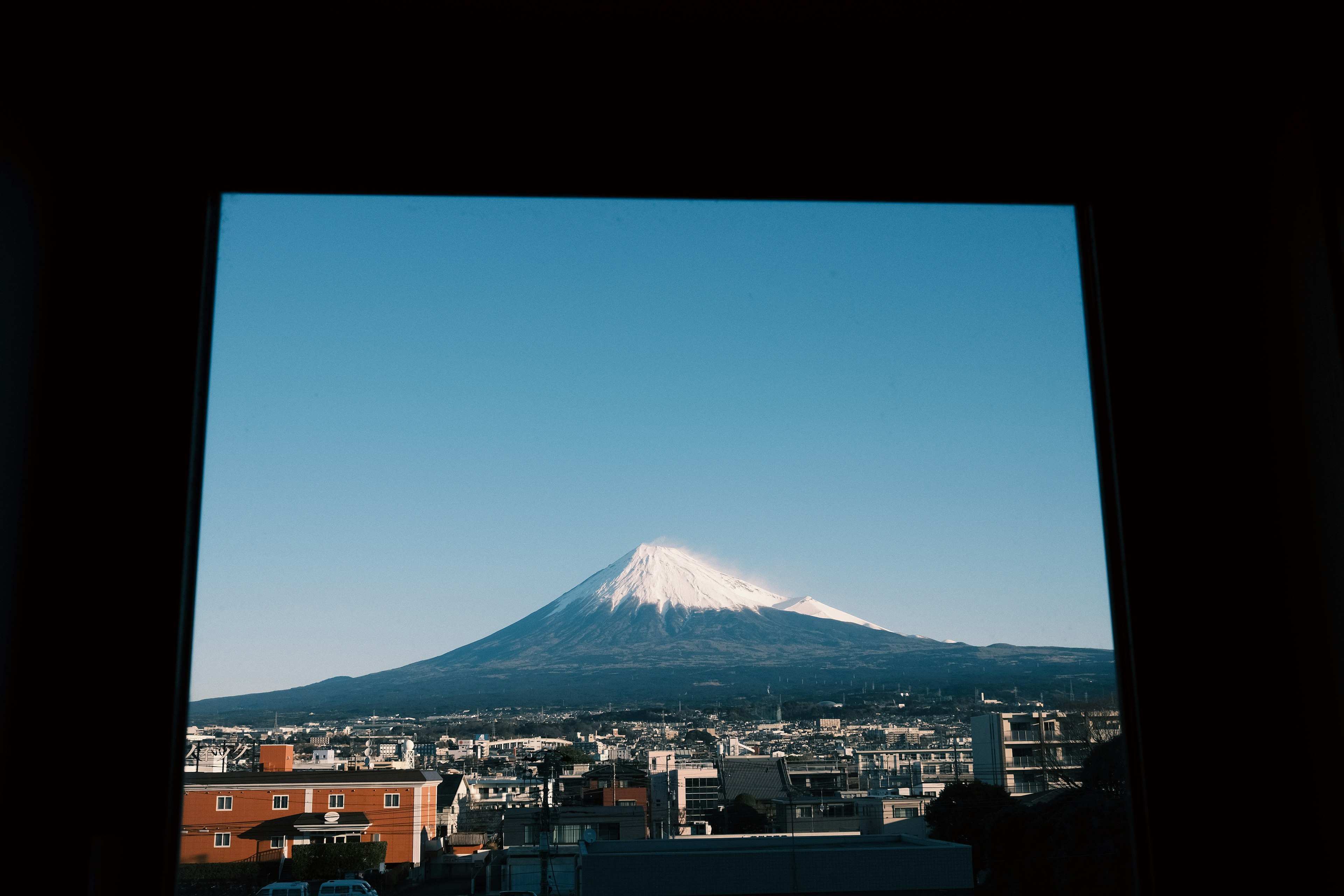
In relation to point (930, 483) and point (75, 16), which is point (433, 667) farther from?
point (75, 16)

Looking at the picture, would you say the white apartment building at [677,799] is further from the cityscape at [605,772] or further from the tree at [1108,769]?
the tree at [1108,769]

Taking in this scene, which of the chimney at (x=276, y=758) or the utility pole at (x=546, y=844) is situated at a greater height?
the chimney at (x=276, y=758)

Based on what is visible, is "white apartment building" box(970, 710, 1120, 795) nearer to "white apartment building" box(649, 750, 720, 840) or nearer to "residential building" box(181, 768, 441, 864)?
"white apartment building" box(649, 750, 720, 840)

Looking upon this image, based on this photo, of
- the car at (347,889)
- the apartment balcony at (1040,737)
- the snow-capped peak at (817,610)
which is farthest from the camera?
the snow-capped peak at (817,610)

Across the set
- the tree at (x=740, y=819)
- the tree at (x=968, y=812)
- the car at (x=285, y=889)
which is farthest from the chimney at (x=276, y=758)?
the tree at (x=968, y=812)

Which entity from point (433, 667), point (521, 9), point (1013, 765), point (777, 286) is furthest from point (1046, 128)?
point (433, 667)

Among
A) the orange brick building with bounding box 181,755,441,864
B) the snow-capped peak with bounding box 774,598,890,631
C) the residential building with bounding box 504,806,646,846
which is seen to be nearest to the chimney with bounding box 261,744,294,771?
the orange brick building with bounding box 181,755,441,864

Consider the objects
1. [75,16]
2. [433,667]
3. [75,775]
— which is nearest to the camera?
[75,775]
